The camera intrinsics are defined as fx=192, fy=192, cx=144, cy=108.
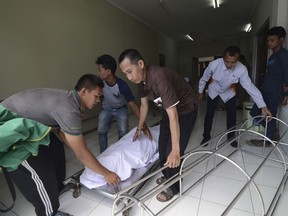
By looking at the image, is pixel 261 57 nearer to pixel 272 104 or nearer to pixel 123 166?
pixel 272 104

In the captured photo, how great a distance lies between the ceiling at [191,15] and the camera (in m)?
4.61

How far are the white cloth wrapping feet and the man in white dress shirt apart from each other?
88 centimetres

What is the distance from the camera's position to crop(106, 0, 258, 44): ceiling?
461 cm

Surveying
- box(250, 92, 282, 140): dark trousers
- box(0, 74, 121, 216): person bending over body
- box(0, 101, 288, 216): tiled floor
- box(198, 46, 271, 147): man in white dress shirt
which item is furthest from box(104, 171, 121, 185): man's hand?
box(250, 92, 282, 140): dark trousers

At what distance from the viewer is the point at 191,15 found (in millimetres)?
5441

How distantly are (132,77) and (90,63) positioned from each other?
2.56 meters

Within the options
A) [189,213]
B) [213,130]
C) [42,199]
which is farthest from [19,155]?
[213,130]

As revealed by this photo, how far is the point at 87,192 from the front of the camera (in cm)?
188

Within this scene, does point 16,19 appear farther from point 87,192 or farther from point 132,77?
point 87,192

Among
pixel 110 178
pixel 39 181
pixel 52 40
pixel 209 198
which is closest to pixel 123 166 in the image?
pixel 110 178

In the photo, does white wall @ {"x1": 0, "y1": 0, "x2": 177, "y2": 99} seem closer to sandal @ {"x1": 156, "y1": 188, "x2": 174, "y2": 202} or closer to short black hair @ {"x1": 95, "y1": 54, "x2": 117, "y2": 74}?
short black hair @ {"x1": 95, "y1": 54, "x2": 117, "y2": 74}

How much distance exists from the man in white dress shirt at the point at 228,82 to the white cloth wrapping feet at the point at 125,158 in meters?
0.88

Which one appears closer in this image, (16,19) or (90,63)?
(16,19)

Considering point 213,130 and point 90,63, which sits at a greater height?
point 90,63
